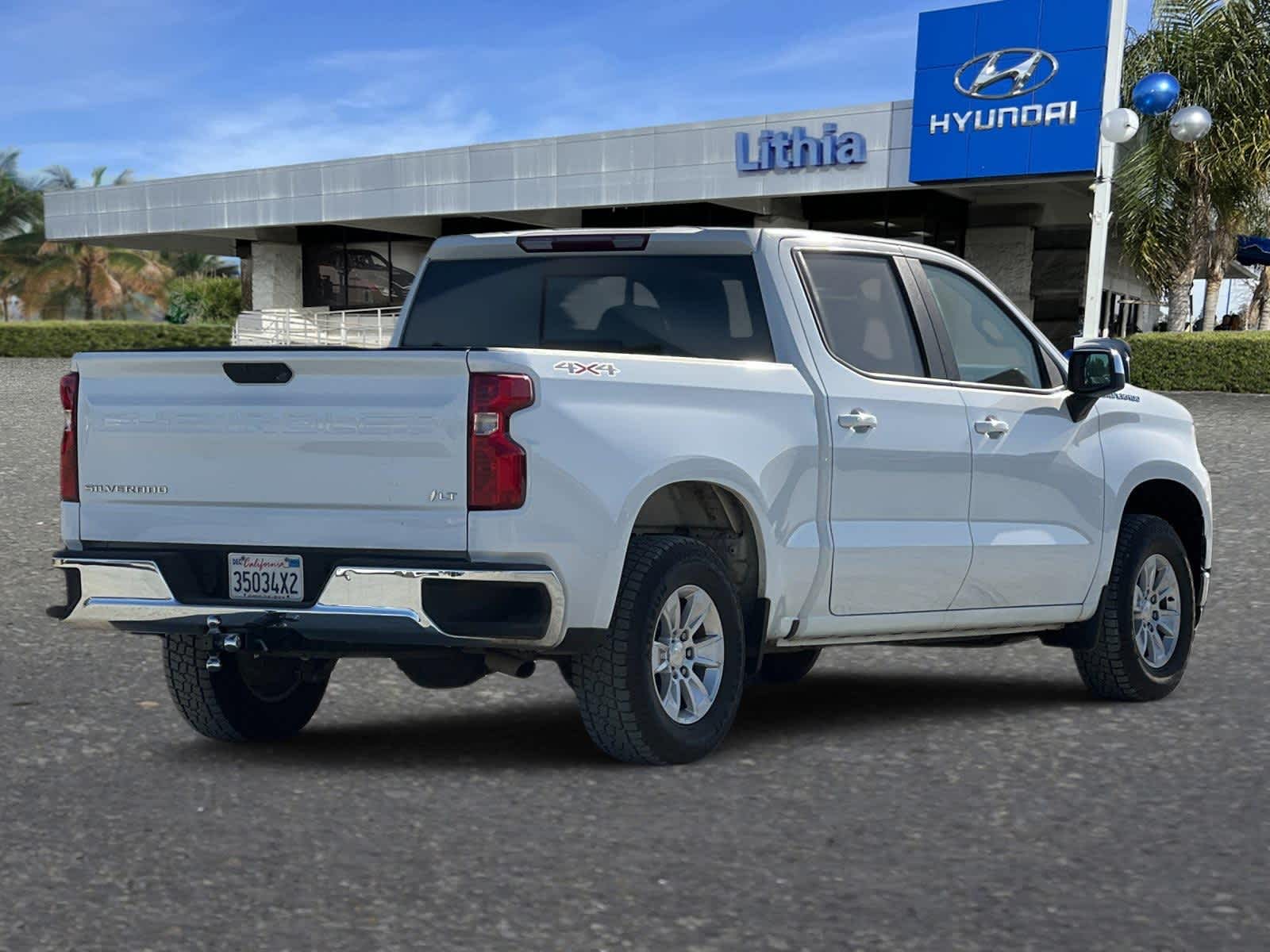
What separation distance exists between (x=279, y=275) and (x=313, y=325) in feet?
15.7

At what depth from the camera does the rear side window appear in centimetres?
682

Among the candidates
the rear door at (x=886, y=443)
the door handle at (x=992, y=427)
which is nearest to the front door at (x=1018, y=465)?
the door handle at (x=992, y=427)

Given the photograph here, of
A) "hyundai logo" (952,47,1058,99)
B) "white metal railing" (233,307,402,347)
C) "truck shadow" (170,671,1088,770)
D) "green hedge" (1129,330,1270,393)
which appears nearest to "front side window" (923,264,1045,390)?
"truck shadow" (170,671,1088,770)

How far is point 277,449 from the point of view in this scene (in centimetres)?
572

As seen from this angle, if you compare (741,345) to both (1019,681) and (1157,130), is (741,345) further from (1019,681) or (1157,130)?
(1157,130)

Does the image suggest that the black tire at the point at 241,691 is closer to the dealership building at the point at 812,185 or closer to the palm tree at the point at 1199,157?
the dealership building at the point at 812,185

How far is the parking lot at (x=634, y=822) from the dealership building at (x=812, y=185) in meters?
15.3

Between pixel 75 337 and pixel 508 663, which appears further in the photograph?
pixel 75 337

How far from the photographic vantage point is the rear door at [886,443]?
6613 mm

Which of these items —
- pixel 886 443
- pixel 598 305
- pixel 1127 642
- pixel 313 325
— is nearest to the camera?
pixel 886 443

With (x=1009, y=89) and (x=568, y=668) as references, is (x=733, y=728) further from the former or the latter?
(x=1009, y=89)

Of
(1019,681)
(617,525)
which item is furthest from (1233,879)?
(1019,681)

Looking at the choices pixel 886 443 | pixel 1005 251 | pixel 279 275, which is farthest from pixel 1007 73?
pixel 886 443

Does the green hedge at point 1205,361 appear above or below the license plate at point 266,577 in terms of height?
below
